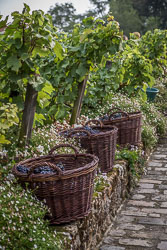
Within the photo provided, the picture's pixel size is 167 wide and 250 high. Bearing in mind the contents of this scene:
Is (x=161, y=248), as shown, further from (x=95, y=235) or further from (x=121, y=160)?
(x=121, y=160)

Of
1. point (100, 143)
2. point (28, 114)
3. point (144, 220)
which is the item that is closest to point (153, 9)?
point (100, 143)

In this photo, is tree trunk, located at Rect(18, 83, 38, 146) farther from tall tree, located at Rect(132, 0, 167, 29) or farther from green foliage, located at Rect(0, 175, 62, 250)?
tall tree, located at Rect(132, 0, 167, 29)

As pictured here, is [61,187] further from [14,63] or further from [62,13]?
[62,13]

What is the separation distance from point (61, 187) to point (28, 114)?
3.95ft

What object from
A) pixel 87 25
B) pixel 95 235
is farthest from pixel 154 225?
pixel 87 25

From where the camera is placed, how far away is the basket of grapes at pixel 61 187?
262 centimetres

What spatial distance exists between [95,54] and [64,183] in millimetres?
2362

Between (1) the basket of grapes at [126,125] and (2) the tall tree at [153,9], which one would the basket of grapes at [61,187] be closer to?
(1) the basket of grapes at [126,125]

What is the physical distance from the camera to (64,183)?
265 cm

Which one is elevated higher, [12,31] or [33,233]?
[12,31]

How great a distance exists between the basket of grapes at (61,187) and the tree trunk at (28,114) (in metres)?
0.75

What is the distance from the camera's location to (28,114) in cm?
366

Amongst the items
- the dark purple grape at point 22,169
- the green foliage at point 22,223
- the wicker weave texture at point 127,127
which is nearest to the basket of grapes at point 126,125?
the wicker weave texture at point 127,127

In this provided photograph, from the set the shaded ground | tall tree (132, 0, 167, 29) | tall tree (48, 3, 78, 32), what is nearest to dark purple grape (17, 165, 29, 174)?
the shaded ground
